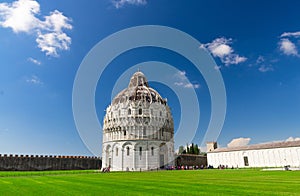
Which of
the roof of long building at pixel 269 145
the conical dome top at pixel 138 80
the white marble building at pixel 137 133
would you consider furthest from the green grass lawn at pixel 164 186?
the conical dome top at pixel 138 80

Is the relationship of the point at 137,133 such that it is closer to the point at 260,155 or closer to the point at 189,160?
the point at 189,160

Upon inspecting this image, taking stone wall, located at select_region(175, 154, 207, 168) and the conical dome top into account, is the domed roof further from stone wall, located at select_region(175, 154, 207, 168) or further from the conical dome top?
stone wall, located at select_region(175, 154, 207, 168)

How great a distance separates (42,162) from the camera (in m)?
54.8

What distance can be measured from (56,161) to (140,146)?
21.0m

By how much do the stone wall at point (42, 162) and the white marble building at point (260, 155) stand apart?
116ft

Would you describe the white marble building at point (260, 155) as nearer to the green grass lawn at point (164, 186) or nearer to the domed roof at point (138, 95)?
the domed roof at point (138, 95)

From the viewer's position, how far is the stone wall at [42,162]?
165ft

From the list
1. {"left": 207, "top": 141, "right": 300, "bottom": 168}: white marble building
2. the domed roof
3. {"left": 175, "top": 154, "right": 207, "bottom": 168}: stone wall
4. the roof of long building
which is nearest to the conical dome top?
the domed roof

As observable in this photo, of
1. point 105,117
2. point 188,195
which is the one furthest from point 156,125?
point 188,195

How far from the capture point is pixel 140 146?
5672cm

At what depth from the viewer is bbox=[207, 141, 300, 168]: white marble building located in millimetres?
49281

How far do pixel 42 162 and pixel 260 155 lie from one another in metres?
51.3

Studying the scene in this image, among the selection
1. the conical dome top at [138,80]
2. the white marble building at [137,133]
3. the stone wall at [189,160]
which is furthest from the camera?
the conical dome top at [138,80]

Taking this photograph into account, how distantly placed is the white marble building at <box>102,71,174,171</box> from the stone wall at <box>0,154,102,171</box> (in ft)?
19.8
